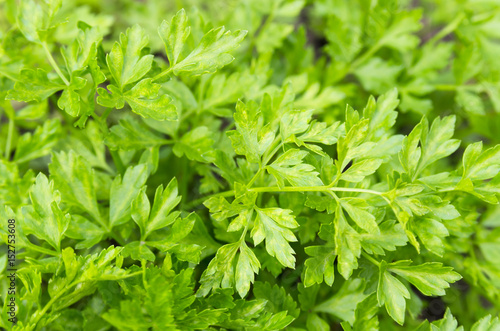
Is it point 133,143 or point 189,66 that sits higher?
point 189,66

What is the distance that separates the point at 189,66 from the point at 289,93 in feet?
0.73

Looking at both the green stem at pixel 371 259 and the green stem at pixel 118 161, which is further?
the green stem at pixel 118 161

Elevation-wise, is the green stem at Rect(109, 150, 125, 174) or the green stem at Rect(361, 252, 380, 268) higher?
the green stem at Rect(109, 150, 125, 174)

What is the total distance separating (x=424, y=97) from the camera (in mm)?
1385

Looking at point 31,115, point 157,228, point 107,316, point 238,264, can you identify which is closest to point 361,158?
point 238,264

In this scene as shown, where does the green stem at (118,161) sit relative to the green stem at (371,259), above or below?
Answer: above

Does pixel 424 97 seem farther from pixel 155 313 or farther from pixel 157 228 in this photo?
pixel 155 313

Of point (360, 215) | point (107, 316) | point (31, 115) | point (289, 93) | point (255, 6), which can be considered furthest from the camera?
point (255, 6)

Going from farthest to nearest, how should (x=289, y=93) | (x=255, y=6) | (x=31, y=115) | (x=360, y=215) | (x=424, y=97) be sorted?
(x=424, y=97) → (x=255, y=6) → (x=31, y=115) → (x=289, y=93) → (x=360, y=215)

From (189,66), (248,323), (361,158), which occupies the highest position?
(189,66)

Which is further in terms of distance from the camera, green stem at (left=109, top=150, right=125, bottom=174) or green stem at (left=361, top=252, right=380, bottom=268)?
green stem at (left=109, top=150, right=125, bottom=174)

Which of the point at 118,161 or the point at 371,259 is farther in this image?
the point at 118,161

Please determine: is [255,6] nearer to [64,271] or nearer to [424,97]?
[424,97]

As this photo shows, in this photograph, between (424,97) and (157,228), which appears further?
(424,97)
